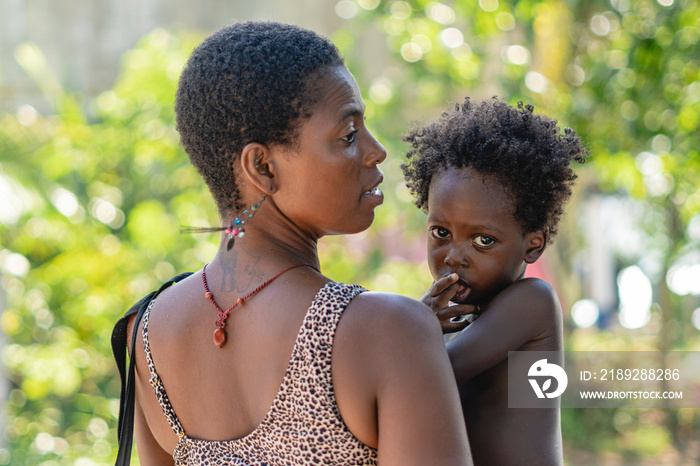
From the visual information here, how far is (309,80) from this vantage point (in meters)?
1.58

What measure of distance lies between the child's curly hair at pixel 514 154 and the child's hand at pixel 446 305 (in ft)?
0.99

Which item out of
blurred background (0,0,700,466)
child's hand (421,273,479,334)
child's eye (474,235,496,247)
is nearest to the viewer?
child's hand (421,273,479,334)

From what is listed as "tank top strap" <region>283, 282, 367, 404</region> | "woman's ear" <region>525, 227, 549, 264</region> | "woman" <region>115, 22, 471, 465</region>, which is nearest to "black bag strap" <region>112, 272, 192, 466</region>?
"woman" <region>115, 22, 471, 465</region>

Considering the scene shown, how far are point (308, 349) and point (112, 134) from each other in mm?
5204

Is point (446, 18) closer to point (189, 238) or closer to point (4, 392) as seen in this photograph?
point (189, 238)

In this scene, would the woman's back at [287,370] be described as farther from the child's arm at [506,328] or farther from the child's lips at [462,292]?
the child's lips at [462,292]

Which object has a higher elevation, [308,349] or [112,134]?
[308,349]

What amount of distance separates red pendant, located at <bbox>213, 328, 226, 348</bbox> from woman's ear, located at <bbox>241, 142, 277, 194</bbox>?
0.32m

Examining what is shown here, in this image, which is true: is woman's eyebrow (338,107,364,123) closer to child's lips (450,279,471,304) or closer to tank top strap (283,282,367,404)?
tank top strap (283,282,367,404)

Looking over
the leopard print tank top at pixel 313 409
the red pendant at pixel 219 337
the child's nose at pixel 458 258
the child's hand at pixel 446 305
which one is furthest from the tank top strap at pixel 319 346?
the child's nose at pixel 458 258

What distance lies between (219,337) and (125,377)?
47 centimetres

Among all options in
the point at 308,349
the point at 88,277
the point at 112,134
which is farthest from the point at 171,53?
the point at 308,349

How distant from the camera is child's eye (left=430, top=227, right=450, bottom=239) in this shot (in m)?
2.12

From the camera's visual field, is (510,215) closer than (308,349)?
No
